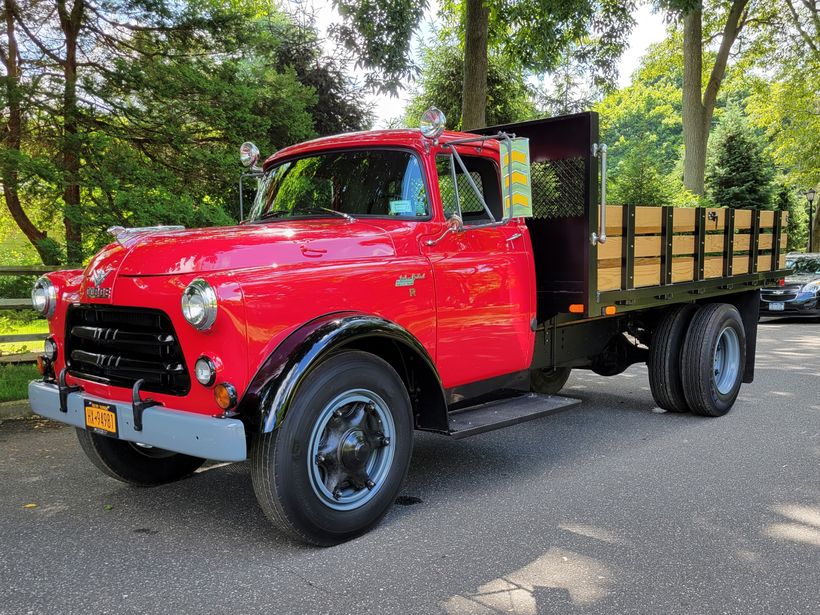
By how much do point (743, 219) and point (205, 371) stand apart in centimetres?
585

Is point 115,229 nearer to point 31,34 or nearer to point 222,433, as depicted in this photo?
point 222,433

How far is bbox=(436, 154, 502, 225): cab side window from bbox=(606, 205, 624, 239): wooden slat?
3.22ft

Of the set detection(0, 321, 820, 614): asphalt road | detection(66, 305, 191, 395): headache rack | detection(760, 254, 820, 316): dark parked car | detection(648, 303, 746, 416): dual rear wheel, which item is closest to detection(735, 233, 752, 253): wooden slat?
detection(648, 303, 746, 416): dual rear wheel

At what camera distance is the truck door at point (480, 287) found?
4.55 m

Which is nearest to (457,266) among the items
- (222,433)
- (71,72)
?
(222,433)

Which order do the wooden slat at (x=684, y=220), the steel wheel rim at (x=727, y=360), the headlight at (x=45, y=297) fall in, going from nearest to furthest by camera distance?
the headlight at (x=45, y=297) → the wooden slat at (x=684, y=220) → the steel wheel rim at (x=727, y=360)

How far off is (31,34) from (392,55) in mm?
4858

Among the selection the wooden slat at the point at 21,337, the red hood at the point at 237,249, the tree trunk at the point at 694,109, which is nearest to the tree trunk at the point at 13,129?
the wooden slat at the point at 21,337

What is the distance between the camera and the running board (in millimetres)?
4398

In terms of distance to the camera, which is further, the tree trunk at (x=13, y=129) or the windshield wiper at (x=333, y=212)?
the tree trunk at (x=13, y=129)

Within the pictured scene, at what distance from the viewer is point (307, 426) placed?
11.8 feet

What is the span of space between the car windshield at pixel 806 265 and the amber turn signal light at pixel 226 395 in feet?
53.6

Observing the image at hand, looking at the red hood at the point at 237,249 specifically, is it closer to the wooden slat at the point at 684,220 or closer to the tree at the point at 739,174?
the wooden slat at the point at 684,220

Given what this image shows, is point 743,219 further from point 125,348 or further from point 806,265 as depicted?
point 806,265
